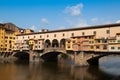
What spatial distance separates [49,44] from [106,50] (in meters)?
33.0

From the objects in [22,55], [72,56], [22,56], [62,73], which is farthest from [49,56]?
[62,73]

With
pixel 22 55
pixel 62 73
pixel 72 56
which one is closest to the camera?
pixel 62 73

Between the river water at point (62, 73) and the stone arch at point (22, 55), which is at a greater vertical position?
the stone arch at point (22, 55)

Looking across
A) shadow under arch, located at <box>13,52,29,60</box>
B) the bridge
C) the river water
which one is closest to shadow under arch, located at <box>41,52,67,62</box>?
the bridge

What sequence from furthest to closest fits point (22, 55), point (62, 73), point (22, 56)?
point (22, 56) < point (22, 55) < point (62, 73)

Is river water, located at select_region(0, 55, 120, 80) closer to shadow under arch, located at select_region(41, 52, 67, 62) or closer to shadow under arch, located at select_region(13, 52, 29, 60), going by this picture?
shadow under arch, located at select_region(41, 52, 67, 62)

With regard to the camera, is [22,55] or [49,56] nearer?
[49,56]

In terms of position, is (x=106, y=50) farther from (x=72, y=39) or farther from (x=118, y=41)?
(x=72, y=39)

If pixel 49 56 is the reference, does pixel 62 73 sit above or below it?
below

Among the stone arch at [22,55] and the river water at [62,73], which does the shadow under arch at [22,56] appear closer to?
the stone arch at [22,55]

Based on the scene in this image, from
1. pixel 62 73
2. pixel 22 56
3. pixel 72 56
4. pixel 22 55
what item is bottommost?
pixel 62 73

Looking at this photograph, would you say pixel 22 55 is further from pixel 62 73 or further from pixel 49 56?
pixel 62 73

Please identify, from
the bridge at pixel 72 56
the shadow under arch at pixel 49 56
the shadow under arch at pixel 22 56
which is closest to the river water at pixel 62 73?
the bridge at pixel 72 56

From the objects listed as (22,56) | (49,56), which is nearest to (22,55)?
(22,56)
